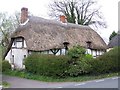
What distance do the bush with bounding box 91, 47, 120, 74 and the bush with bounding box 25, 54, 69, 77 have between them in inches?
110

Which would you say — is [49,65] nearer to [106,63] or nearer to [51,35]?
[106,63]

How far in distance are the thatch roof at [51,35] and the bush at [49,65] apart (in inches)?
127

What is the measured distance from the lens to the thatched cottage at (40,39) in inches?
1110

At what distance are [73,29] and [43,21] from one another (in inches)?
198

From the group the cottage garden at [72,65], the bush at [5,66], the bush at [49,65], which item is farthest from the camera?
the bush at [5,66]

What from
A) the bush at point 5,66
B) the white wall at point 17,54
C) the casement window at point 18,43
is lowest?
the bush at point 5,66

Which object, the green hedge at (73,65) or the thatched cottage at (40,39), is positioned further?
the thatched cottage at (40,39)

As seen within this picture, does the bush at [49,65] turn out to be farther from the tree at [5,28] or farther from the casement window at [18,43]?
the tree at [5,28]

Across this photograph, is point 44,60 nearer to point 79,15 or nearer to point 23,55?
point 23,55

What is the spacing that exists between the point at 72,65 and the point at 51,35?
8.67m

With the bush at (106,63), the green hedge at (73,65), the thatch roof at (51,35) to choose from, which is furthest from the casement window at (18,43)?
the bush at (106,63)

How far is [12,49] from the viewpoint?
1196 inches

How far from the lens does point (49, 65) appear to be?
74.3 ft

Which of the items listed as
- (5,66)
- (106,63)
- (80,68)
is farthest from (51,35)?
(106,63)
